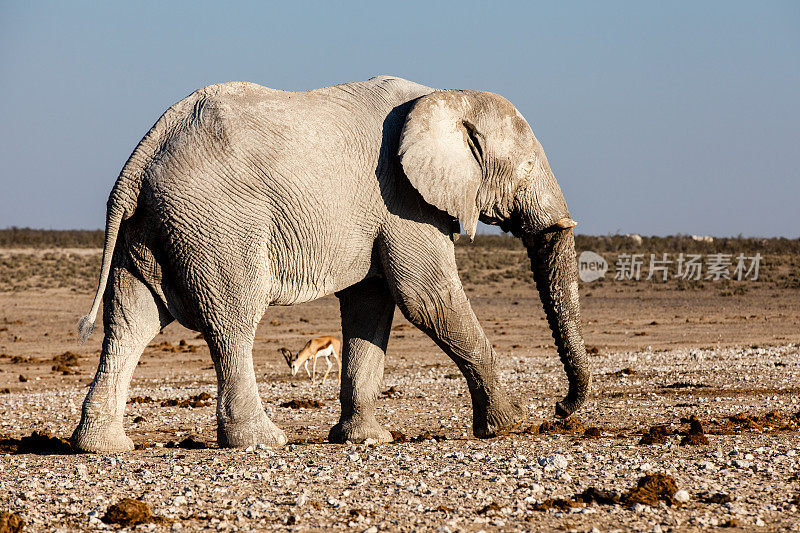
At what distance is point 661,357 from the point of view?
18.4 m

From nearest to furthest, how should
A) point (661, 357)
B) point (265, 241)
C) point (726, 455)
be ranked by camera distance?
point (726, 455) < point (265, 241) < point (661, 357)

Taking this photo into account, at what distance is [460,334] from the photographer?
9148mm

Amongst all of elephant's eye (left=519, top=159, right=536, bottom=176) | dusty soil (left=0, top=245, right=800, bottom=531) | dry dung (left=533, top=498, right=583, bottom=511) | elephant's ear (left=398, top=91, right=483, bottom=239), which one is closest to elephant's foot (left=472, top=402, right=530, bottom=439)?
dusty soil (left=0, top=245, right=800, bottom=531)

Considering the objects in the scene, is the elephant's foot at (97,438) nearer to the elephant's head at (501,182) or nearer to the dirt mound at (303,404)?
the elephant's head at (501,182)

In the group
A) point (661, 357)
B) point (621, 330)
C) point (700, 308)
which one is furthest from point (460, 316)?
point (700, 308)

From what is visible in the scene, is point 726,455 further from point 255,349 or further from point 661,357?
point 255,349

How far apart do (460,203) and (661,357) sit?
10.4 m

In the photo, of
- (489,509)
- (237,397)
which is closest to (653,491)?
(489,509)

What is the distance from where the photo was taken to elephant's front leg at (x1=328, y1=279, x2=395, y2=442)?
382 inches

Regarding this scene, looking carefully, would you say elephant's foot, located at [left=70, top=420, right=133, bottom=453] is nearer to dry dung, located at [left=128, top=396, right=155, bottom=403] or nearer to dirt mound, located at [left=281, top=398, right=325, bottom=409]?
dirt mound, located at [left=281, top=398, right=325, bottom=409]

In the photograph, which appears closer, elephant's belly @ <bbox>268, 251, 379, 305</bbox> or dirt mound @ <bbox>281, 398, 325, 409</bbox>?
elephant's belly @ <bbox>268, 251, 379, 305</bbox>

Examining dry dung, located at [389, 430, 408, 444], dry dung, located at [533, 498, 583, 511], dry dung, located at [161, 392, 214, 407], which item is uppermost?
dry dung, located at [533, 498, 583, 511]

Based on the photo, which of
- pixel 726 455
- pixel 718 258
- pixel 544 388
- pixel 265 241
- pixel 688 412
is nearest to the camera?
pixel 726 455

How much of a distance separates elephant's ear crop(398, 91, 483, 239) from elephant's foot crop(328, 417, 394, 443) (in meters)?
2.05
